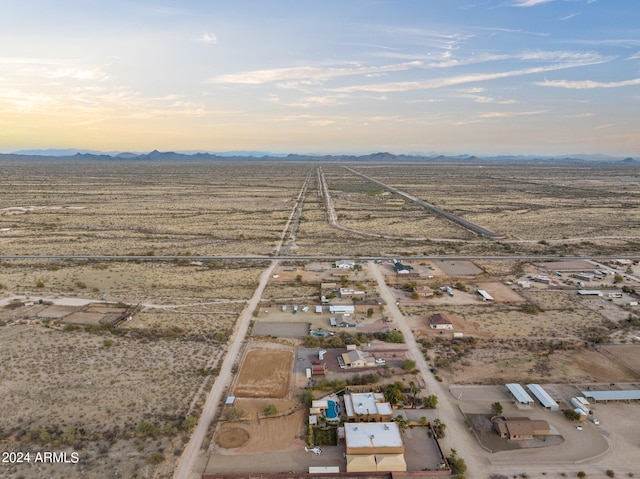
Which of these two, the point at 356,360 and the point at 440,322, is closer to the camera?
the point at 356,360

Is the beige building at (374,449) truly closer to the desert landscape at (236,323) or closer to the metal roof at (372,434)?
the metal roof at (372,434)

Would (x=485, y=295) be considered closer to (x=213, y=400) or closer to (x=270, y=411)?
(x=270, y=411)

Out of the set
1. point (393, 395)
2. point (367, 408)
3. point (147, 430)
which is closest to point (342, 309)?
point (393, 395)

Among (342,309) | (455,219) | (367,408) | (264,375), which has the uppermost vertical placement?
(455,219)

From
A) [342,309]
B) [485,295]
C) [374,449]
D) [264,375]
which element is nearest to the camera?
[374,449]

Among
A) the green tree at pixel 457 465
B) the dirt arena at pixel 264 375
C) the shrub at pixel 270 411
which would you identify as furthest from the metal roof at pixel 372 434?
the dirt arena at pixel 264 375

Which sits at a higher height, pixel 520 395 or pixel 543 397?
pixel 520 395

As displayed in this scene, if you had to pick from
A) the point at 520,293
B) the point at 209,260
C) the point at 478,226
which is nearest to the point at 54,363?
the point at 209,260
